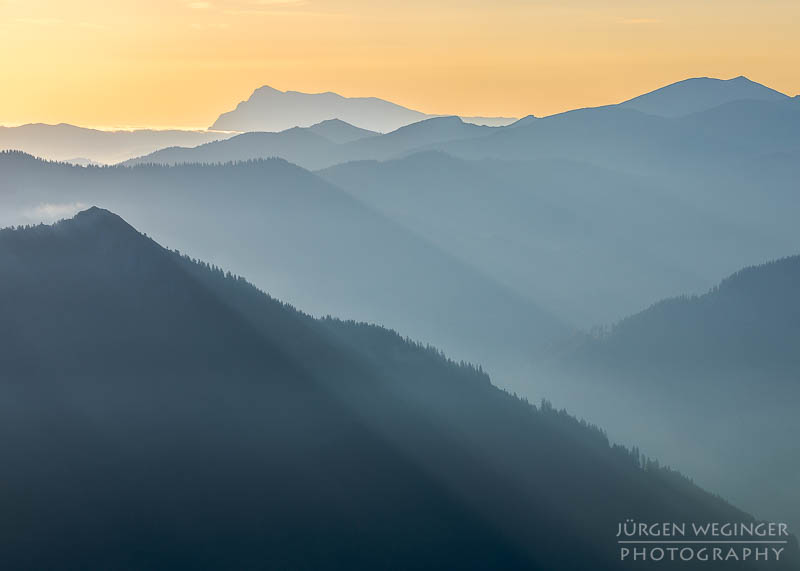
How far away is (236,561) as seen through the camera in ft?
589

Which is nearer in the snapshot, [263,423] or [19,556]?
[19,556]

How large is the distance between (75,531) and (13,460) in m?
16.7

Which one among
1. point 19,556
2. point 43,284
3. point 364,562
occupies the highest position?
point 43,284

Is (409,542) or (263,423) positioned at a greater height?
(263,423)

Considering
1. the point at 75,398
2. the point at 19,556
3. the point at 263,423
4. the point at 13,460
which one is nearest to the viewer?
the point at 19,556

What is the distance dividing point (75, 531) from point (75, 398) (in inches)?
1057

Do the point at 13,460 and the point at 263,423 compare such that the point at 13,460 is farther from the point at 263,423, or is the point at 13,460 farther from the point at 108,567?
the point at 263,423

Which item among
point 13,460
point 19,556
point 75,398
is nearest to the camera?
point 19,556

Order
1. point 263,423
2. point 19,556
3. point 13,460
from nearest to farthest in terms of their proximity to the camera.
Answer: point 19,556 → point 13,460 → point 263,423

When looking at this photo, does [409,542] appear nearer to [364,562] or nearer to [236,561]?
[364,562]

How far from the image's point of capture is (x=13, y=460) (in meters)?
174

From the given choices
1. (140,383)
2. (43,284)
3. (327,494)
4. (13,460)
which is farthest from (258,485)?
(43,284)

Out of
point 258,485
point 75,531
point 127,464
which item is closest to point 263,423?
point 258,485

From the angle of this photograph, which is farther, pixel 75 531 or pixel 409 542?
pixel 409 542
